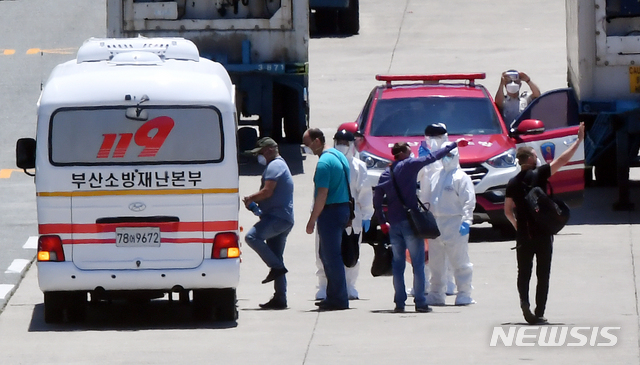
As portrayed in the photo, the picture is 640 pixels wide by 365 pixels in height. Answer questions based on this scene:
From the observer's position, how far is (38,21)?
104 ft

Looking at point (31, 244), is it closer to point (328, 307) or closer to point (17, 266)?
point (17, 266)

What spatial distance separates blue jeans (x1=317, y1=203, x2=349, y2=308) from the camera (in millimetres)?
11883

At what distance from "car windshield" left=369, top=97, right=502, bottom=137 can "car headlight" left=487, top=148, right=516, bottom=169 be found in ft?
2.33

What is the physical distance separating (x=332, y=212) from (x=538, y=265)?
2.09 metres

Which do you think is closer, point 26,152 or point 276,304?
point 26,152

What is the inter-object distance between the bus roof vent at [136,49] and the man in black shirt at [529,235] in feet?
11.3

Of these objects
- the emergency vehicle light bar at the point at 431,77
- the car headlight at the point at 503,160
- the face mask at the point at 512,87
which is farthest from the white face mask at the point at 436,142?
the face mask at the point at 512,87

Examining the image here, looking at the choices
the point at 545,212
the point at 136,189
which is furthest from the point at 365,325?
the point at 136,189

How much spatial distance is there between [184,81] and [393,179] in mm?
2027

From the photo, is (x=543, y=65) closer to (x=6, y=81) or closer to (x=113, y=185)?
(x=6, y=81)

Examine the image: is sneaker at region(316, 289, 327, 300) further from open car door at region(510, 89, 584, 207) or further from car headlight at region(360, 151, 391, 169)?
open car door at region(510, 89, 584, 207)

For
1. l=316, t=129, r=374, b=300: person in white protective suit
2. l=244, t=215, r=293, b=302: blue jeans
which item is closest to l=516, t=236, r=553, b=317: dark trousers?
l=316, t=129, r=374, b=300: person in white protective suit

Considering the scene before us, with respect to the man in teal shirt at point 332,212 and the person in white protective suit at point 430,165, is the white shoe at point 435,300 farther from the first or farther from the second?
the man in teal shirt at point 332,212

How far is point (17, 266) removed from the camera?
47.9 ft
